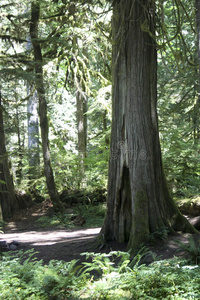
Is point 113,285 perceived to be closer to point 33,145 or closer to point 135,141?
point 135,141

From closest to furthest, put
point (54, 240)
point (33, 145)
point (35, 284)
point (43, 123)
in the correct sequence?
point (35, 284), point (54, 240), point (43, 123), point (33, 145)

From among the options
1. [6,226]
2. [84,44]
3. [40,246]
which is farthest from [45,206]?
[84,44]

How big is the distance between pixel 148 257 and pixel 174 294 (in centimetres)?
166

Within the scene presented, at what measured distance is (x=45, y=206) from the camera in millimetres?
13633

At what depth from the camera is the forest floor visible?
5712 millimetres

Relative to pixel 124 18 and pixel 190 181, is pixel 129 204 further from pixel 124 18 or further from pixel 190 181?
pixel 190 181

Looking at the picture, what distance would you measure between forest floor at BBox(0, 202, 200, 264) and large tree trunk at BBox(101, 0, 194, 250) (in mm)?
421

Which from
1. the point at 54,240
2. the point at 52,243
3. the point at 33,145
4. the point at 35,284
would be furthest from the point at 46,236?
the point at 33,145

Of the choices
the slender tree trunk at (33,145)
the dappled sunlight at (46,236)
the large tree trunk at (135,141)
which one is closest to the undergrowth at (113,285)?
the large tree trunk at (135,141)

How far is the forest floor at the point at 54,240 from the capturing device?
5.71 meters

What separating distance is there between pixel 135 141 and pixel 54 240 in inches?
148

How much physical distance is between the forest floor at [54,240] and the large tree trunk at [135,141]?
421 millimetres

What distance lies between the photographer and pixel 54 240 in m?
8.23

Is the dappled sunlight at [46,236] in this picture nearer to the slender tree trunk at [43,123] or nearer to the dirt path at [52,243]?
the dirt path at [52,243]
